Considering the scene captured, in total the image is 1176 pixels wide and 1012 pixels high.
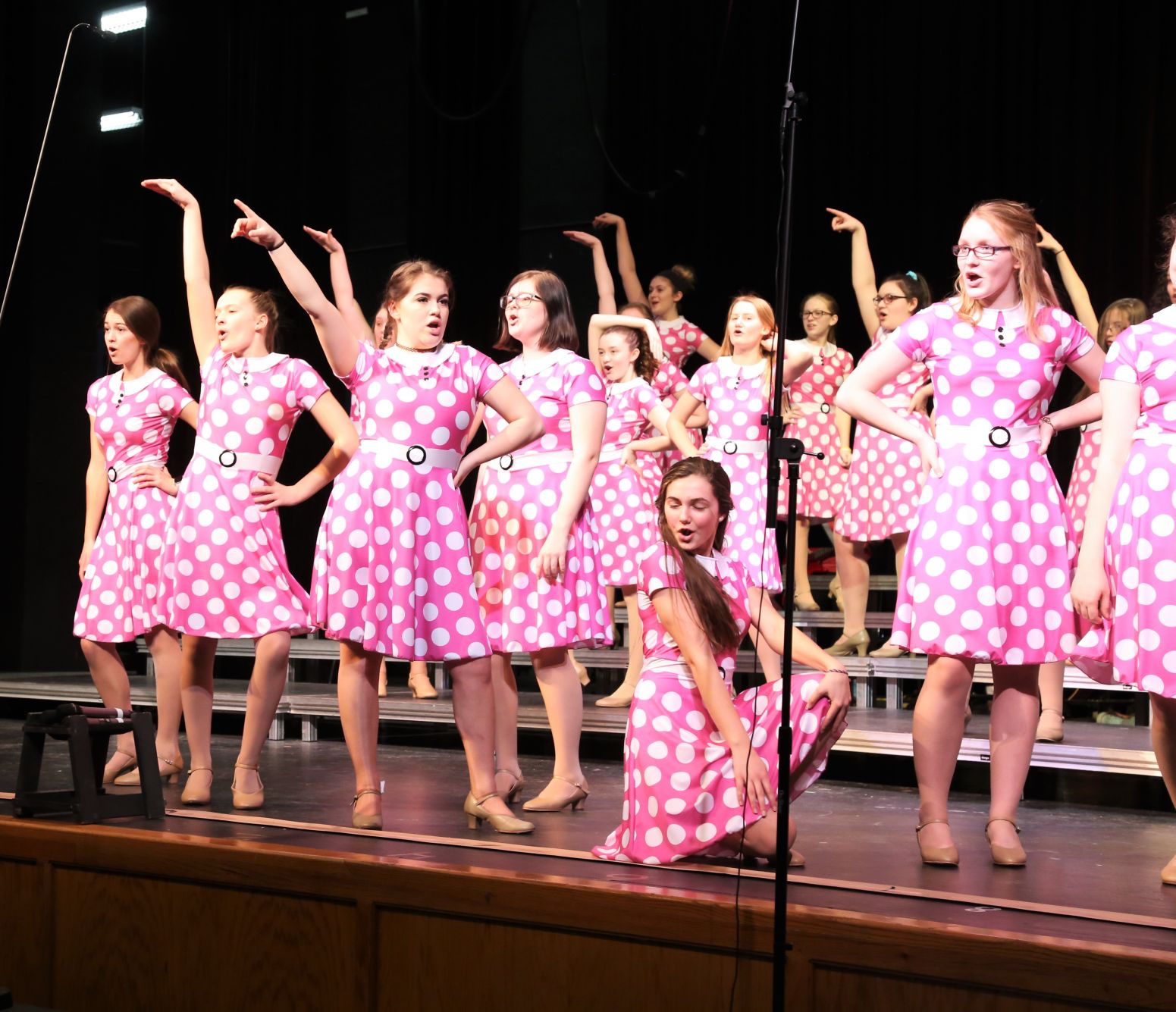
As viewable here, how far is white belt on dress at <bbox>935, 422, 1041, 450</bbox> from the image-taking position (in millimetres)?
3072

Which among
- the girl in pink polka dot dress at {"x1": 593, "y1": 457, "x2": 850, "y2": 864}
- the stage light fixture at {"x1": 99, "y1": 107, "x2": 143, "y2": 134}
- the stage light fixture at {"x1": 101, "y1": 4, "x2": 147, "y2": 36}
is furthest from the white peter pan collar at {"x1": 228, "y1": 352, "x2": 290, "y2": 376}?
the stage light fixture at {"x1": 101, "y1": 4, "x2": 147, "y2": 36}

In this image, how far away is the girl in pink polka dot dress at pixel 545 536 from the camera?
3.86 m

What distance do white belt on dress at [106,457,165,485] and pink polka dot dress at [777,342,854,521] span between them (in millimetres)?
2692

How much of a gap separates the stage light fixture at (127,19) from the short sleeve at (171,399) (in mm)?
4319

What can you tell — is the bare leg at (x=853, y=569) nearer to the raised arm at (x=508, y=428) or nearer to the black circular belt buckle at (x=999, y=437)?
the raised arm at (x=508, y=428)

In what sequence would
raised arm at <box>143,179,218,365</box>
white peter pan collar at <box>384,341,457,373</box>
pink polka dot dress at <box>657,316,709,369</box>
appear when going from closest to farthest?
white peter pan collar at <box>384,341,457,373</box> → raised arm at <box>143,179,218,365</box> → pink polka dot dress at <box>657,316,709,369</box>

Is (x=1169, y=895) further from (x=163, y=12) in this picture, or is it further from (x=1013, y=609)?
(x=163, y=12)

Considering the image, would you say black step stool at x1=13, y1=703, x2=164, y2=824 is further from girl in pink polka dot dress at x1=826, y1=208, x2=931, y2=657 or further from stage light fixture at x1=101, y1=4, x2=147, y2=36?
stage light fixture at x1=101, y1=4, x2=147, y2=36

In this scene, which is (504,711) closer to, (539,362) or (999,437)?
(539,362)

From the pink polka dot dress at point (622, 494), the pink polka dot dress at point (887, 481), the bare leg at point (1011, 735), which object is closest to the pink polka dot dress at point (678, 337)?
the pink polka dot dress at point (622, 494)

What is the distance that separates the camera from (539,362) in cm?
407

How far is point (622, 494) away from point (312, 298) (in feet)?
7.28

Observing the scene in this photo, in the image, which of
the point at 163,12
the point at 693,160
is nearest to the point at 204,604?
the point at 693,160

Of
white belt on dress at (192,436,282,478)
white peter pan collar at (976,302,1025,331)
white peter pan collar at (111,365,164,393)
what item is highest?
white peter pan collar at (976,302,1025,331)
